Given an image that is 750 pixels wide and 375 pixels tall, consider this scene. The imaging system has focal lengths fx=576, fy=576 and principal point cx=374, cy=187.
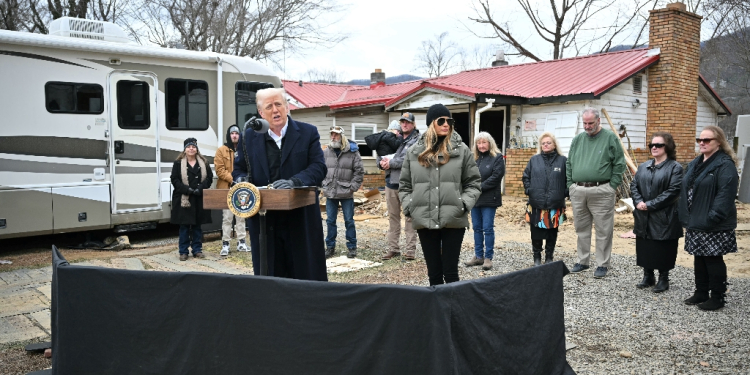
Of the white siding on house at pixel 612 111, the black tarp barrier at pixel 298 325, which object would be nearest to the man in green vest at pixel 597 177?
the black tarp barrier at pixel 298 325

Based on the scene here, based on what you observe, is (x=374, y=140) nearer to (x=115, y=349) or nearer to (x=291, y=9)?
(x=115, y=349)

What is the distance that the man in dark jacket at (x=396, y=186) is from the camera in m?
6.98

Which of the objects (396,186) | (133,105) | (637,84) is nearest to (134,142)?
(133,105)

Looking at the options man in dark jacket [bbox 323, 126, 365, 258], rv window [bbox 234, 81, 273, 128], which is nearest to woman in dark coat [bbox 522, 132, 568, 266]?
man in dark jacket [bbox 323, 126, 365, 258]

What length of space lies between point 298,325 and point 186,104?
7.37m

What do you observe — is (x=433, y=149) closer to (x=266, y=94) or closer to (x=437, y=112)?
(x=437, y=112)

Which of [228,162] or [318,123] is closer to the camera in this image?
[228,162]

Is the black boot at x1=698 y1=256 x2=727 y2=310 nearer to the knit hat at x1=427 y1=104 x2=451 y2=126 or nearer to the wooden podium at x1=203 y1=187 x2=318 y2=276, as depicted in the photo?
the knit hat at x1=427 y1=104 x2=451 y2=126

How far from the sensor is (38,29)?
2067 cm

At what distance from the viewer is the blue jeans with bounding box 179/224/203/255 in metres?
7.66

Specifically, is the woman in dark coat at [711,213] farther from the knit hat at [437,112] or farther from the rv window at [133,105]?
the rv window at [133,105]

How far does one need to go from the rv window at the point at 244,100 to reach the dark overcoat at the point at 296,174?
640 centimetres

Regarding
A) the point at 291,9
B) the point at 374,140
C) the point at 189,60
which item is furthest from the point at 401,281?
the point at 291,9

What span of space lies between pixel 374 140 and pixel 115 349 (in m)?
4.63
